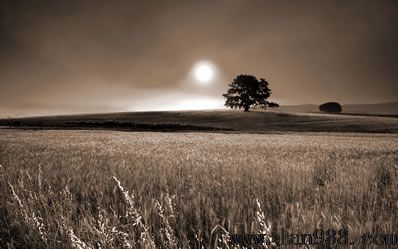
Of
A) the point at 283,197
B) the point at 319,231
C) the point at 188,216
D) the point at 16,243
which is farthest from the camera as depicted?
the point at 283,197

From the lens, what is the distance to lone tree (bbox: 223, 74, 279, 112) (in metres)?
89.4

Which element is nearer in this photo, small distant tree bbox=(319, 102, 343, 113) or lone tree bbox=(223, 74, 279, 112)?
lone tree bbox=(223, 74, 279, 112)

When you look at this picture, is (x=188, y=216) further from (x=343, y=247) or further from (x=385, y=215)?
(x=385, y=215)

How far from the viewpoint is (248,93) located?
295 ft

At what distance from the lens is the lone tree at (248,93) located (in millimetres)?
89375

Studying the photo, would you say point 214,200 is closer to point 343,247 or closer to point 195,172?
point 343,247

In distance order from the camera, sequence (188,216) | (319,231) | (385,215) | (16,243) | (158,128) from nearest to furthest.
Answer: (319,231) → (16,243) → (385,215) → (188,216) → (158,128)

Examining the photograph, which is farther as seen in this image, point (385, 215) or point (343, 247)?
A: point (385, 215)

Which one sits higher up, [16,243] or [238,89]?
[238,89]

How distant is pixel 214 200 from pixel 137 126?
54.5 m

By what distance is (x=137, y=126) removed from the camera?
57750 mm

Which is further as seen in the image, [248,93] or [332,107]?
[332,107]

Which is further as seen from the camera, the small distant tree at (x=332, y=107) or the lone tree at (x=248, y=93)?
the small distant tree at (x=332, y=107)

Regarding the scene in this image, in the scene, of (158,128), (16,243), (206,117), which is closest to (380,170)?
(16,243)
